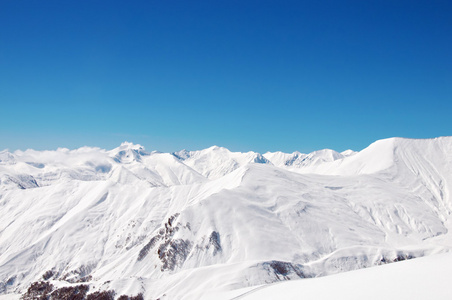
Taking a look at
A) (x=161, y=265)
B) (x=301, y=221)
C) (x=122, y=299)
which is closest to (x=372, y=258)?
(x=301, y=221)

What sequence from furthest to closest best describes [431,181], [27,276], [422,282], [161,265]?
[431,181] → [27,276] → [161,265] → [422,282]

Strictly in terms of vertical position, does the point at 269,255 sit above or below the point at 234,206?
below

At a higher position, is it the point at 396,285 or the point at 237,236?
the point at 237,236

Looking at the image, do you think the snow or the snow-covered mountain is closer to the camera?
the snow

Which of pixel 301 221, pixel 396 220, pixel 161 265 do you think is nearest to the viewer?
pixel 161 265

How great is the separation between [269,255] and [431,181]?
155503 mm

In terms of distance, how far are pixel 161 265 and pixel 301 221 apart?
5450 centimetres

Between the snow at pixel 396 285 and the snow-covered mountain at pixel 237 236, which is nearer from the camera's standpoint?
the snow at pixel 396 285

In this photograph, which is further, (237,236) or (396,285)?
(237,236)

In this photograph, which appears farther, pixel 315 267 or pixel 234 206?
pixel 234 206

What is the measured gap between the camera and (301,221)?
385 ft

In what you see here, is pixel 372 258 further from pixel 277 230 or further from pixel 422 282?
pixel 422 282

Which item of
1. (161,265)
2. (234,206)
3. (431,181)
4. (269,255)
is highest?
(431,181)

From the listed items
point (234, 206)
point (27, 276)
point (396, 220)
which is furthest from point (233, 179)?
point (27, 276)
